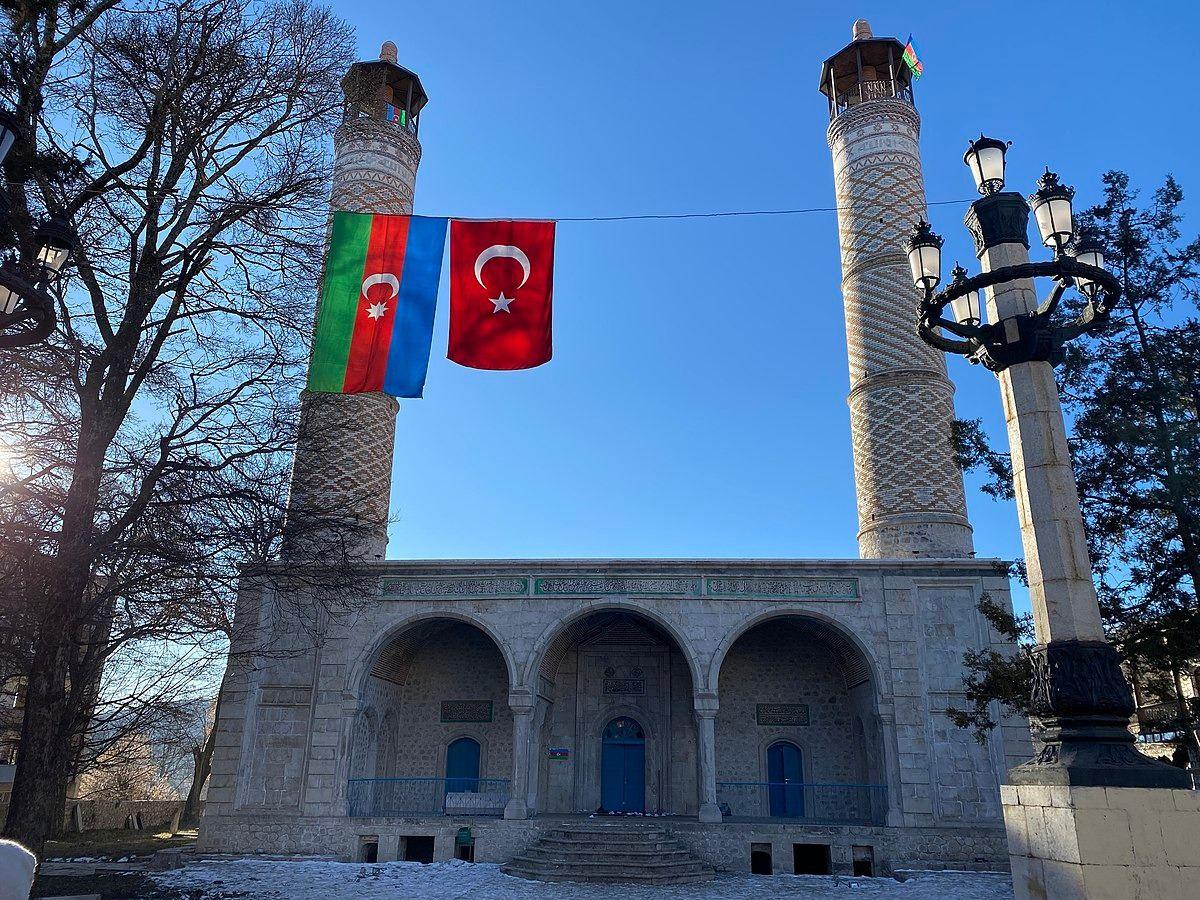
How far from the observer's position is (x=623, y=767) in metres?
15.6

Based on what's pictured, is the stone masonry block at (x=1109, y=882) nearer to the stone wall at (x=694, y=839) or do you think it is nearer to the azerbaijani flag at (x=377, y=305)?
the azerbaijani flag at (x=377, y=305)

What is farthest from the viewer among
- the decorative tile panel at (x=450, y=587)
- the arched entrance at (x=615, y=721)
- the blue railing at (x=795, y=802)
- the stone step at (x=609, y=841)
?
the arched entrance at (x=615, y=721)

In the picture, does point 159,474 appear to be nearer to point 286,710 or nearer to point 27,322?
point 27,322

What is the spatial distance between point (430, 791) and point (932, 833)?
8621 mm

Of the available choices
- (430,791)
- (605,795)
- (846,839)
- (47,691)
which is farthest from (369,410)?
(846,839)

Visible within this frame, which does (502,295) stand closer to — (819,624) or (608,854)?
(608,854)

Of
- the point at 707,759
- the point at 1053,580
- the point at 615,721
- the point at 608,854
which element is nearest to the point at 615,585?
the point at 707,759

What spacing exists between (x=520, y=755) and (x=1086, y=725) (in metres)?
10.4

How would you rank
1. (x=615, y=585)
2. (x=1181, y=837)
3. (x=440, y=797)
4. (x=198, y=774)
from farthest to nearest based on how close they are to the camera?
(x=198, y=774)
(x=440, y=797)
(x=615, y=585)
(x=1181, y=837)

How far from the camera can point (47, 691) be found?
7078 mm

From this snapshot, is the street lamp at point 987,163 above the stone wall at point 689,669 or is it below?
above

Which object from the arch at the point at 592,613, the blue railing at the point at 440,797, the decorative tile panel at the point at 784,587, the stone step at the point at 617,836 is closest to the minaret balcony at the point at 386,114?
the arch at the point at 592,613

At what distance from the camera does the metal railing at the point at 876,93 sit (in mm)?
18531

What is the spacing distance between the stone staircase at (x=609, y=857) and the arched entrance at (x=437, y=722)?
2.89 meters
